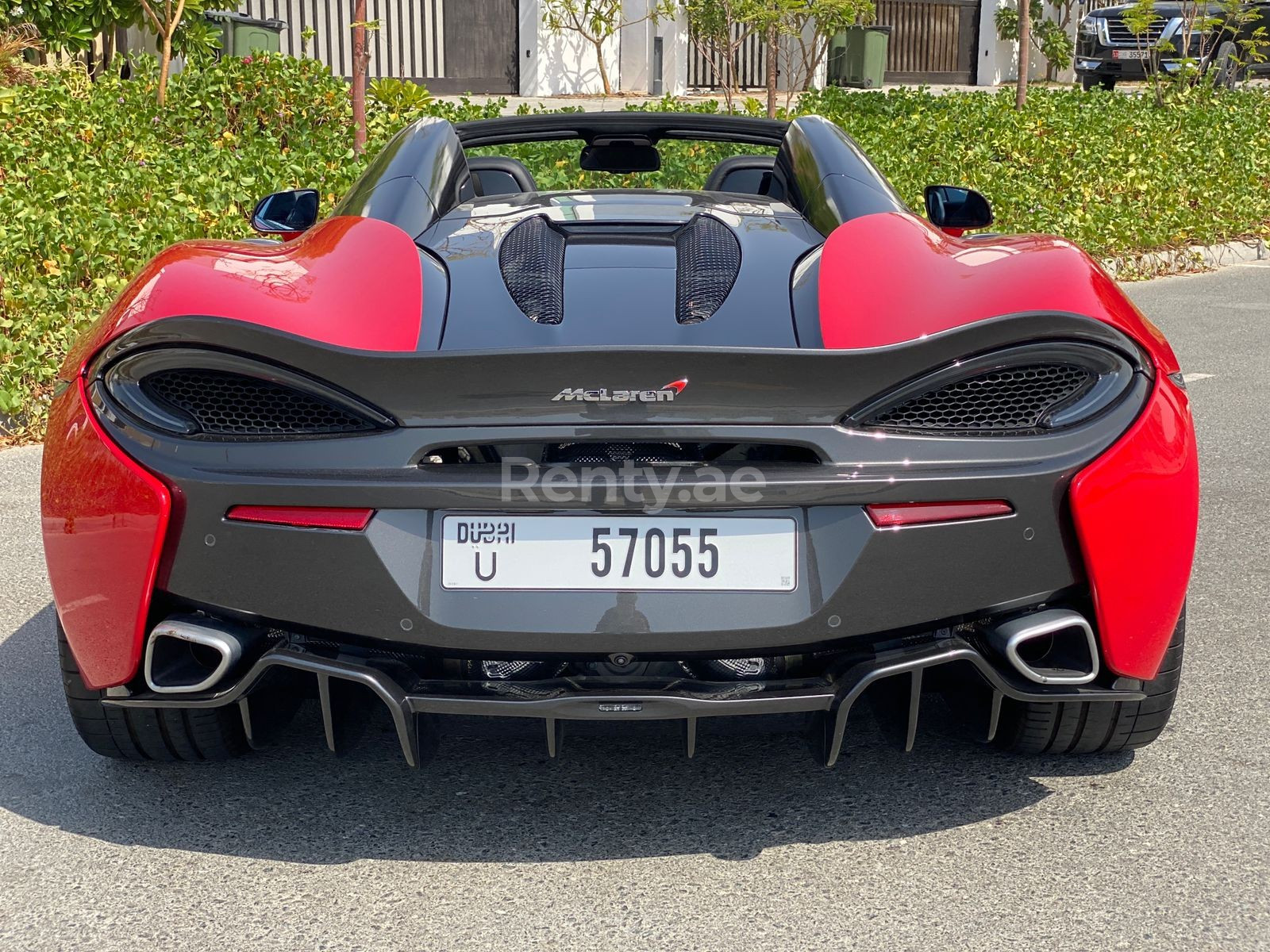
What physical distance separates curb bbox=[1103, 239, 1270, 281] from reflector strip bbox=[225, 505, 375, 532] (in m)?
9.22

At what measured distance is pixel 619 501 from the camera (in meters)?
2.51

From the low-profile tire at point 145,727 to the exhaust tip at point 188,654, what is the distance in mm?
279

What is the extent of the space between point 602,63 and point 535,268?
19197mm

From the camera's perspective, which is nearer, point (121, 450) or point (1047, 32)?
point (121, 450)

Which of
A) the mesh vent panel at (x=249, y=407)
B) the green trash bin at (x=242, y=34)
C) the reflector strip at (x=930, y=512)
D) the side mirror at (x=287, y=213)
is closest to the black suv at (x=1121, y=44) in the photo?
the green trash bin at (x=242, y=34)

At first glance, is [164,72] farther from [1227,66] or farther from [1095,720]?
[1227,66]

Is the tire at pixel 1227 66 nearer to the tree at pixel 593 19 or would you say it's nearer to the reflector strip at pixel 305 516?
the tree at pixel 593 19

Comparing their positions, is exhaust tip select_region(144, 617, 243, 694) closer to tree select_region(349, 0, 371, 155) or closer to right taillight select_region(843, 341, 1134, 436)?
right taillight select_region(843, 341, 1134, 436)

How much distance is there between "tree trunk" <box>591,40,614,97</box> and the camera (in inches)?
826

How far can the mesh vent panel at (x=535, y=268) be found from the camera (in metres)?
2.88

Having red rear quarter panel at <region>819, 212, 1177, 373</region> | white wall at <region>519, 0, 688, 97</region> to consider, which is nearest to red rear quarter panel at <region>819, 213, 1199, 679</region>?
red rear quarter panel at <region>819, 212, 1177, 373</region>

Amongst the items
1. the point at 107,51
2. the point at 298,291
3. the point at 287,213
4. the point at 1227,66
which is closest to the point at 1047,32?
the point at 1227,66

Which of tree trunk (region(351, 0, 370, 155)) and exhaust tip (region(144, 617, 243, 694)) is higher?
tree trunk (region(351, 0, 370, 155))

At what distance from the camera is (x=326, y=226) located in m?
3.34
